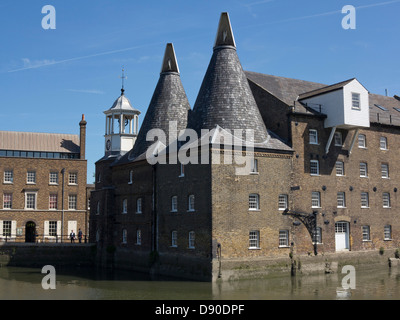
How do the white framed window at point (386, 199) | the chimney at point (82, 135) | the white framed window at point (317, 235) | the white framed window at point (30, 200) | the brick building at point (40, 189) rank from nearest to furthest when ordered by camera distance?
the white framed window at point (317, 235) < the white framed window at point (386, 199) < the brick building at point (40, 189) < the white framed window at point (30, 200) < the chimney at point (82, 135)

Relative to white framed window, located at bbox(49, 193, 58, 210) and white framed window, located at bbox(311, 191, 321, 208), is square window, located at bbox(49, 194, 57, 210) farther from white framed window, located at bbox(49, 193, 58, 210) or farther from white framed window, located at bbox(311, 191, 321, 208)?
white framed window, located at bbox(311, 191, 321, 208)

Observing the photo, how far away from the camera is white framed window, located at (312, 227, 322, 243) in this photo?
32.0m

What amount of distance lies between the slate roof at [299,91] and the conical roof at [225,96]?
3317 mm

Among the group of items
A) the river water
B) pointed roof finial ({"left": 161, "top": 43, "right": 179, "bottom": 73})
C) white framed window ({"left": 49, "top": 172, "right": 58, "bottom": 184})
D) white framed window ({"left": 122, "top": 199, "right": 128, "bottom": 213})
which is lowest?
the river water

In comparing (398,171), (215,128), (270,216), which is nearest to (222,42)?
(215,128)

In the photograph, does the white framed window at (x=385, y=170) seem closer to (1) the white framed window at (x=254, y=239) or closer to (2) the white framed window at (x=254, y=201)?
(2) the white framed window at (x=254, y=201)

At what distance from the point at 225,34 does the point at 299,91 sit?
763 centimetres

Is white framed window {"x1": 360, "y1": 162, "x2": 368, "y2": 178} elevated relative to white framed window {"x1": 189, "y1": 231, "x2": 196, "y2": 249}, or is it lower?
elevated

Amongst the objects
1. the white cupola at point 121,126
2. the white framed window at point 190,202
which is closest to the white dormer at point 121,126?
the white cupola at point 121,126

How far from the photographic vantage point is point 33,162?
4838 cm

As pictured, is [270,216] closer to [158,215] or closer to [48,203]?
[158,215]

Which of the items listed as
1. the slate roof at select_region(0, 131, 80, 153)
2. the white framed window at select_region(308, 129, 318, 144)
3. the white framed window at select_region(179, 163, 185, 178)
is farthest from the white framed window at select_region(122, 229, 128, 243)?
the slate roof at select_region(0, 131, 80, 153)

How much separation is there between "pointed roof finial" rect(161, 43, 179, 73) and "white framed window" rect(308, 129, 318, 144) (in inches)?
477

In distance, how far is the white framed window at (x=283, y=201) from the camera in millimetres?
30922
